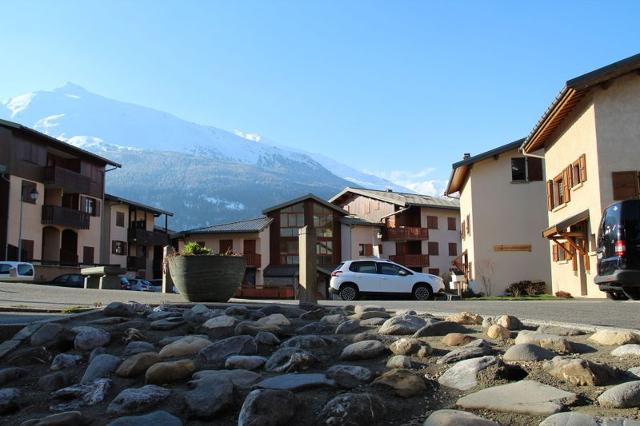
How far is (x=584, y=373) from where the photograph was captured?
389 cm

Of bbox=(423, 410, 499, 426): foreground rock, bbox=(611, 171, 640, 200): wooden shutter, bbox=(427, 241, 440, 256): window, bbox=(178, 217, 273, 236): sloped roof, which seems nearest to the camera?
bbox=(423, 410, 499, 426): foreground rock

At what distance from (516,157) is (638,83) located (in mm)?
16129

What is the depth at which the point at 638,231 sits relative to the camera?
11.5 m

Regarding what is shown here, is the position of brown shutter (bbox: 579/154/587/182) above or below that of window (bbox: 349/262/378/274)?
above

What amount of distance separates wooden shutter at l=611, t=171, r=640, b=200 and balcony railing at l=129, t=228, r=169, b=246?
1929 inches

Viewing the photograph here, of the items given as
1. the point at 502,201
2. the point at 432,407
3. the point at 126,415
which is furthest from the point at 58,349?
the point at 502,201

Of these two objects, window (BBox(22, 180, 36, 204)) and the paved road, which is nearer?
the paved road

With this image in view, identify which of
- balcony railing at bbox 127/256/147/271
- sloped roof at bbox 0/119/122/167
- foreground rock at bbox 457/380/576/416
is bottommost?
foreground rock at bbox 457/380/576/416

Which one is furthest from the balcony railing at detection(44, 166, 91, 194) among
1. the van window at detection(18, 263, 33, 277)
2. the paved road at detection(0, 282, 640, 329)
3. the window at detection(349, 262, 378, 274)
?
the paved road at detection(0, 282, 640, 329)

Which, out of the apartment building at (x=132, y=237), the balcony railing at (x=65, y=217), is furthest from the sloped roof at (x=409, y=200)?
the balcony railing at (x=65, y=217)

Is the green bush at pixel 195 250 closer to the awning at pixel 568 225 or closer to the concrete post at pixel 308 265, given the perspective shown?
the concrete post at pixel 308 265

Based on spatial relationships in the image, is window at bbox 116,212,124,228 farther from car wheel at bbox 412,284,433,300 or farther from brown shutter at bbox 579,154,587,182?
brown shutter at bbox 579,154,587,182

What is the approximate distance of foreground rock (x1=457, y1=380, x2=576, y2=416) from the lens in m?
3.47

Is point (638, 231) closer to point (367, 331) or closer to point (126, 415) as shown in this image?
point (367, 331)
